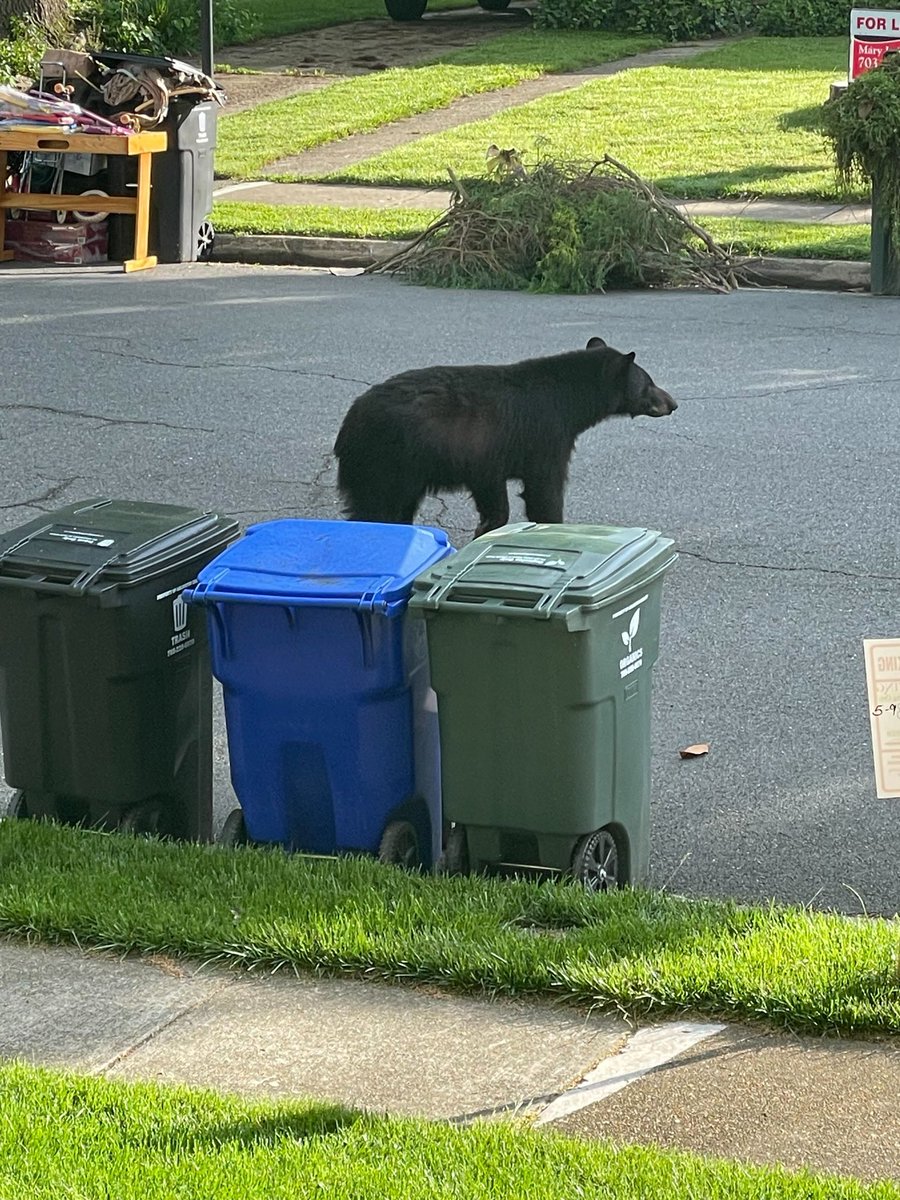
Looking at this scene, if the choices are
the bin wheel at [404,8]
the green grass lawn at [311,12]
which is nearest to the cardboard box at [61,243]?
the green grass lawn at [311,12]

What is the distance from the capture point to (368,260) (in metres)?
15.0

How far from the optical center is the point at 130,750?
16.1ft

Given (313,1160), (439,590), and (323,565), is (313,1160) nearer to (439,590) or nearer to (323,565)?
(439,590)

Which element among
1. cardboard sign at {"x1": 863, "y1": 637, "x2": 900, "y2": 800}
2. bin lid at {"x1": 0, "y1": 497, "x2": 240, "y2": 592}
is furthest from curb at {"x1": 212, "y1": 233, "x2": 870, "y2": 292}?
cardboard sign at {"x1": 863, "y1": 637, "x2": 900, "y2": 800}

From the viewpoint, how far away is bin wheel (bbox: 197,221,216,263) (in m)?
15.2

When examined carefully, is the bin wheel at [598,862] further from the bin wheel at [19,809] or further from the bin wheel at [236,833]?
the bin wheel at [19,809]

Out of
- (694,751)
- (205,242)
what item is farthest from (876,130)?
(694,751)

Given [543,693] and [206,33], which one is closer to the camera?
[543,693]

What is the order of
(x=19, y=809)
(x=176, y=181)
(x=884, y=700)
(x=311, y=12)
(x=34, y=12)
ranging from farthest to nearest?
(x=311, y=12)
(x=34, y=12)
(x=176, y=181)
(x=19, y=809)
(x=884, y=700)

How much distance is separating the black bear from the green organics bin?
81.7 inches

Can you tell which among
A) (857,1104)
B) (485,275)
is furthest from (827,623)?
(485,275)

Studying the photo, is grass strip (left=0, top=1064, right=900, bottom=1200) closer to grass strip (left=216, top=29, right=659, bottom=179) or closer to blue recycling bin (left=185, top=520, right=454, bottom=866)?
blue recycling bin (left=185, top=520, right=454, bottom=866)

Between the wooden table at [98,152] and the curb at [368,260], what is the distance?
883mm

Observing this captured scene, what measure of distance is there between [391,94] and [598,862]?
2037cm
